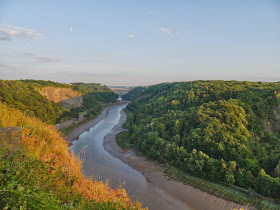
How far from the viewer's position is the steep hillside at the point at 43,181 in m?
5.79

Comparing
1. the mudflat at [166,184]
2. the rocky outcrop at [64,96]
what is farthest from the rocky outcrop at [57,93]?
the mudflat at [166,184]

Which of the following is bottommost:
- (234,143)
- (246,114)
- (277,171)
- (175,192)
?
(175,192)

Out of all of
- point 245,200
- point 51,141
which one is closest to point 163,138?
point 245,200

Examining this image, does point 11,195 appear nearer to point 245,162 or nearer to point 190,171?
point 190,171

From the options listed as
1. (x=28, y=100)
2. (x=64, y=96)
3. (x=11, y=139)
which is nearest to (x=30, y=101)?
(x=28, y=100)

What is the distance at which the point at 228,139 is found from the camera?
33.7 metres

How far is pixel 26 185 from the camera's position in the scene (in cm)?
668

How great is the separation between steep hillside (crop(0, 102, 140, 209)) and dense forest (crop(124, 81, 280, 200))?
22.2 meters

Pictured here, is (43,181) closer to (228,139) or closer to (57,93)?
(228,139)

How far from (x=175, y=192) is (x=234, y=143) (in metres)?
13.4

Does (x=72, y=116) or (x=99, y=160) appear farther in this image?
(x=72, y=116)

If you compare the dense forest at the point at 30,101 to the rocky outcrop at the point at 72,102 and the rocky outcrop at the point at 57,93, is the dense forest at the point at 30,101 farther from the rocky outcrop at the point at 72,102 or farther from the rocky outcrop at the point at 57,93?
the rocky outcrop at the point at 72,102

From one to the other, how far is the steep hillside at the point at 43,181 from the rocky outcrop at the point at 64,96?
7179 cm

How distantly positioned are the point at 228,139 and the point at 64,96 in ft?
256
